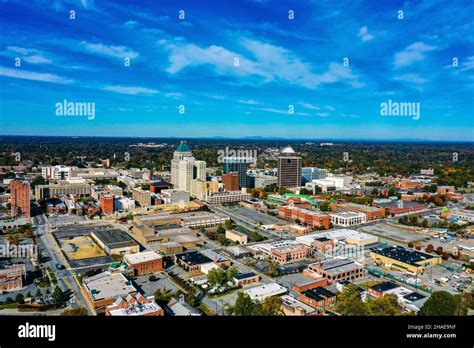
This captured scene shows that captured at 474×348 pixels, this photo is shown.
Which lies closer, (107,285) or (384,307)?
(384,307)

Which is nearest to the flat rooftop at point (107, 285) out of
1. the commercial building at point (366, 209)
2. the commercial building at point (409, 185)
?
the commercial building at point (366, 209)

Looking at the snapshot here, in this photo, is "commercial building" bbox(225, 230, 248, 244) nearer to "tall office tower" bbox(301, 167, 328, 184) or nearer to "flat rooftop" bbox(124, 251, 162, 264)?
"flat rooftop" bbox(124, 251, 162, 264)

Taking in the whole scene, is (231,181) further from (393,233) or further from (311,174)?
(393,233)

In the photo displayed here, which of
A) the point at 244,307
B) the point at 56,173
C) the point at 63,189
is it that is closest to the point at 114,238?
the point at 244,307

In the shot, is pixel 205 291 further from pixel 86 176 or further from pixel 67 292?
pixel 86 176

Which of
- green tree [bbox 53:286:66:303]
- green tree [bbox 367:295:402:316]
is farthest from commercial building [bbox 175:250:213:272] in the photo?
green tree [bbox 367:295:402:316]
